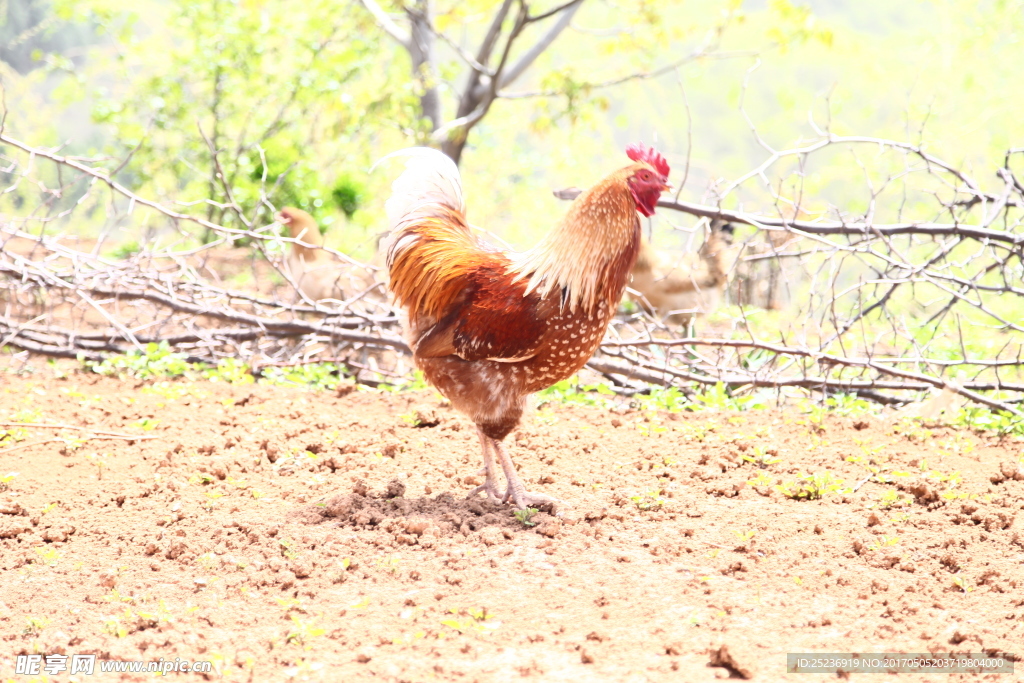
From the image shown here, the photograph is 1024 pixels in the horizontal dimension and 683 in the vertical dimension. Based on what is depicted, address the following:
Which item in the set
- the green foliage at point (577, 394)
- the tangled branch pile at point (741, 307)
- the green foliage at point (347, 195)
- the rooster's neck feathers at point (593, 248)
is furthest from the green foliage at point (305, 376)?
the green foliage at point (347, 195)

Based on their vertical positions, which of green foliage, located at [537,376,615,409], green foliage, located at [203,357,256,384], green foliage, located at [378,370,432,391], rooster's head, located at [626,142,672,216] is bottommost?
green foliage, located at [203,357,256,384]

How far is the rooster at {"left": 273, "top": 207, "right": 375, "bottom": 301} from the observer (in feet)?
24.2

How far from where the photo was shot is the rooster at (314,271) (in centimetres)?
739

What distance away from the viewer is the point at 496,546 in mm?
3445

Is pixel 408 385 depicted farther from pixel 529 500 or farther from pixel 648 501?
pixel 648 501

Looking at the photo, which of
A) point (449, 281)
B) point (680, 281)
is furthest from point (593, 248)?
point (680, 281)

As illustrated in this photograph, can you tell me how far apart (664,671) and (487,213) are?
14.7m

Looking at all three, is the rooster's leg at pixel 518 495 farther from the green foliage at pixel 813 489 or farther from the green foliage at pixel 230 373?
the green foliage at pixel 230 373

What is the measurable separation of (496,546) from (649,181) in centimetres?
172

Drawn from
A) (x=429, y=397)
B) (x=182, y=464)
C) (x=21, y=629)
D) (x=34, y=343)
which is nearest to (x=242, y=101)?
(x=34, y=343)

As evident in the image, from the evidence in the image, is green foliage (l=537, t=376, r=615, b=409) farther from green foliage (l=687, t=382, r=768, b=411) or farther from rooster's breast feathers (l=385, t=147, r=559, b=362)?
rooster's breast feathers (l=385, t=147, r=559, b=362)

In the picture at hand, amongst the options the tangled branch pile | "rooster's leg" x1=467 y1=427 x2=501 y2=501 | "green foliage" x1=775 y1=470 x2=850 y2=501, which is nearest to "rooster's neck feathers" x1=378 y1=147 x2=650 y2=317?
"rooster's leg" x1=467 y1=427 x2=501 y2=501

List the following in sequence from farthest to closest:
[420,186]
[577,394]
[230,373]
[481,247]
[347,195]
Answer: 1. [347,195]
2. [230,373]
3. [577,394]
4. [420,186]
5. [481,247]

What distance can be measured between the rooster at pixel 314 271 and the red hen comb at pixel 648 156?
12.1ft
